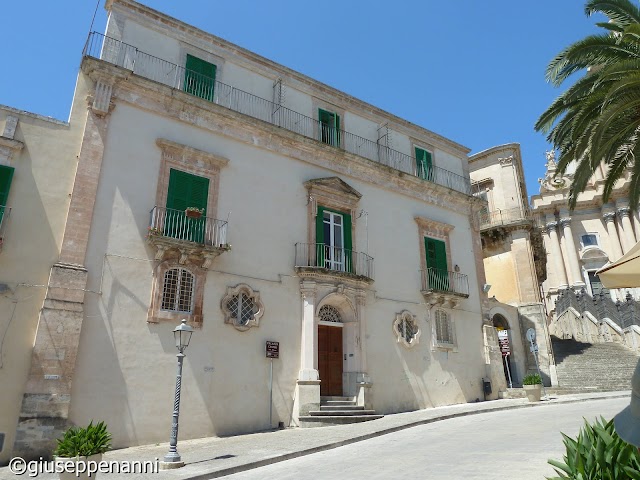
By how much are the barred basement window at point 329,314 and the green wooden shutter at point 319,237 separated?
1489 mm

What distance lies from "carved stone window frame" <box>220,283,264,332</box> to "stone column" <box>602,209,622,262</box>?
3680 centimetres

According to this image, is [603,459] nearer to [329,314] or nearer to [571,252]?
[329,314]

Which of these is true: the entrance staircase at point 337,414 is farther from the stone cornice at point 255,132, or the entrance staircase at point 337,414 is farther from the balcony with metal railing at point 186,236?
the stone cornice at point 255,132

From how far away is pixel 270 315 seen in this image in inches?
546

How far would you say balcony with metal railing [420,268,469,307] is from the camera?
58.3 feet

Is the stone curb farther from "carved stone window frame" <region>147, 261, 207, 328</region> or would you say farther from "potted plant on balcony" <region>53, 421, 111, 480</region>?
"carved stone window frame" <region>147, 261, 207, 328</region>

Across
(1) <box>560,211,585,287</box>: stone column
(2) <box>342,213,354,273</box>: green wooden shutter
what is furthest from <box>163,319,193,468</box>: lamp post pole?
(1) <box>560,211,585,287</box>: stone column

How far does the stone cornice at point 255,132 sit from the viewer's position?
13.3 meters

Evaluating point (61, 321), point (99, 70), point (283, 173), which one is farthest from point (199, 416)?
point (99, 70)

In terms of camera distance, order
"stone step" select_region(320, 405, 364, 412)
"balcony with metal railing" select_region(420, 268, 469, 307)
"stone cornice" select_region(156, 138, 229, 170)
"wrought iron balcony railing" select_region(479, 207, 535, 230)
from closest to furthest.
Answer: "stone cornice" select_region(156, 138, 229, 170), "stone step" select_region(320, 405, 364, 412), "balcony with metal railing" select_region(420, 268, 469, 307), "wrought iron balcony railing" select_region(479, 207, 535, 230)

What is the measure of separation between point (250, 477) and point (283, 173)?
10.0m

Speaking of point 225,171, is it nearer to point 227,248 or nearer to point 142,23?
point 227,248

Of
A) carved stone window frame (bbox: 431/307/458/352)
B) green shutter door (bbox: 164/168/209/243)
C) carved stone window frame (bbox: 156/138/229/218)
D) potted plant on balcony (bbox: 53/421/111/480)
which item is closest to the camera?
potted plant on balcony (bbox: 53/421/111/480)

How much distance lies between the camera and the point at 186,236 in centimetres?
1287
